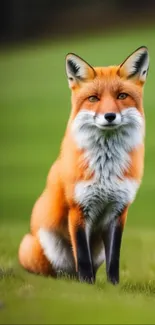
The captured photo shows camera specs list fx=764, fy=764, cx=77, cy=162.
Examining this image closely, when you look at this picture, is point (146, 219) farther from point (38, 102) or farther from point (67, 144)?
point (38, 102)

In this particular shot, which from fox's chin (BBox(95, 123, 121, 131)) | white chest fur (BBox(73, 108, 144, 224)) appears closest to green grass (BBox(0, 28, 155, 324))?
white chest fur (BBox(73, 108, 144, 224))

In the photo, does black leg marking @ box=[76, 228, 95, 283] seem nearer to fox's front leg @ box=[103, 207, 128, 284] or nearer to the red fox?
the red fox

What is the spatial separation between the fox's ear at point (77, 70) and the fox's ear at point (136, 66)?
213mm

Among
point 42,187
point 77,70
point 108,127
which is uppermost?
point 77,70

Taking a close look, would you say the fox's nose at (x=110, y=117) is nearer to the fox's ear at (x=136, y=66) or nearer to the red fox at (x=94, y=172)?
the red fox at (x=94, y=172)

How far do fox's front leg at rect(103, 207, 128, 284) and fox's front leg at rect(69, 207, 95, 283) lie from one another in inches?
5.0

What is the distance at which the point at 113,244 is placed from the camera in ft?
17.3

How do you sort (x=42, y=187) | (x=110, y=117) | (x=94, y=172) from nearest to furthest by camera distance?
1. (x=110, y=117)
2. (x=94, y=172)
3. (x=42, y=187)

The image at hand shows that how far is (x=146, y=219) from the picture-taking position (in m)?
5.33

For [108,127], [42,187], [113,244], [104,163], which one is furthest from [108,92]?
[113,244]

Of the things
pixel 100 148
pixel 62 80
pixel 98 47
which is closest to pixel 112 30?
pixel 98 47

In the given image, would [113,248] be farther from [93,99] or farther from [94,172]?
[93,99]

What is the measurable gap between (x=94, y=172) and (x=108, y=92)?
0.55 metres

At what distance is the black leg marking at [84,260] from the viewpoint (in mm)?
5207
